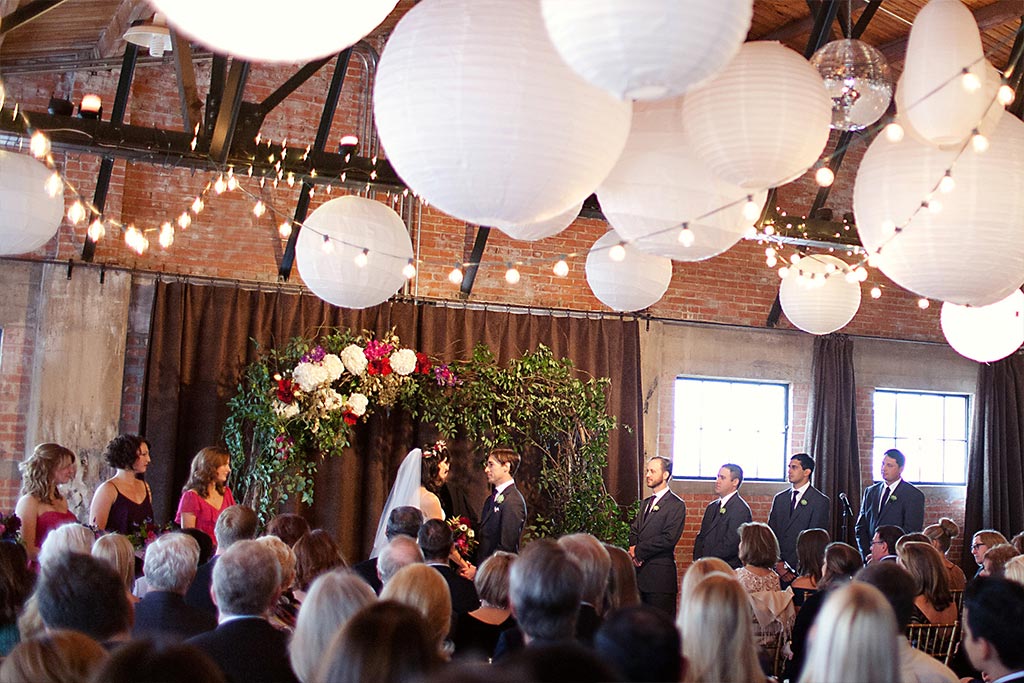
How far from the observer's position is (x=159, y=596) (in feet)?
12.9

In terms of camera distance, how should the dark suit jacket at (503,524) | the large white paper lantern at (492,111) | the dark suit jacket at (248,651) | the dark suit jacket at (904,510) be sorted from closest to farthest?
the large white paper lantern at (492,111) → the dark suit jacket at (248,651) → the dark suit jacket at (503,524) → the dark suit jacket at (904,510)

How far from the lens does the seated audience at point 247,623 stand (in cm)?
317

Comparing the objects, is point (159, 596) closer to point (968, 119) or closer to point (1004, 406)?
point (968, 119)

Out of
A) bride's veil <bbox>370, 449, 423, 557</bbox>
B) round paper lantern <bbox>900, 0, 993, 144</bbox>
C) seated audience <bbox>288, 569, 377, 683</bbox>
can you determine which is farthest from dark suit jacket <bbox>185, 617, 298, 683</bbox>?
bride's veil <bbox>370, 449, 423, 557</bbox>

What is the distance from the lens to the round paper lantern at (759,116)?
3.51 m

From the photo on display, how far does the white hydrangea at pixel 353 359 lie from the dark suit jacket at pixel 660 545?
8.09ft

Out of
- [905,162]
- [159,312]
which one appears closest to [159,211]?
[159,312]

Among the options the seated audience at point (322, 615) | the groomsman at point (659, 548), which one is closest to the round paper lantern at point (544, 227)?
the seated audience at point (322, 615)

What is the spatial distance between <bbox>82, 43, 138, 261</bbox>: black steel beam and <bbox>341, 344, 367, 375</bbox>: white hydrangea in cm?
205

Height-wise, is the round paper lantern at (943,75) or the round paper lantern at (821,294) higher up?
the round paper lantern at (943,75)

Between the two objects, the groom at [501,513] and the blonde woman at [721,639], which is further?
the groom at [501,513]

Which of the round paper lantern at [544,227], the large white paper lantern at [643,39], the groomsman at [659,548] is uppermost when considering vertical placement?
the round paper lantern at [544,227]

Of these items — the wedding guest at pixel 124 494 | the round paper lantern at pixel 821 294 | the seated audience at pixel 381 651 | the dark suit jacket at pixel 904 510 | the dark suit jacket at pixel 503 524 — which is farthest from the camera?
the dark suit jacket at pixel 904 510

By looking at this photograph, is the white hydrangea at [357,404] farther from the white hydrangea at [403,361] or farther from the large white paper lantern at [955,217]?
the large white paper lantern at [955,217]
